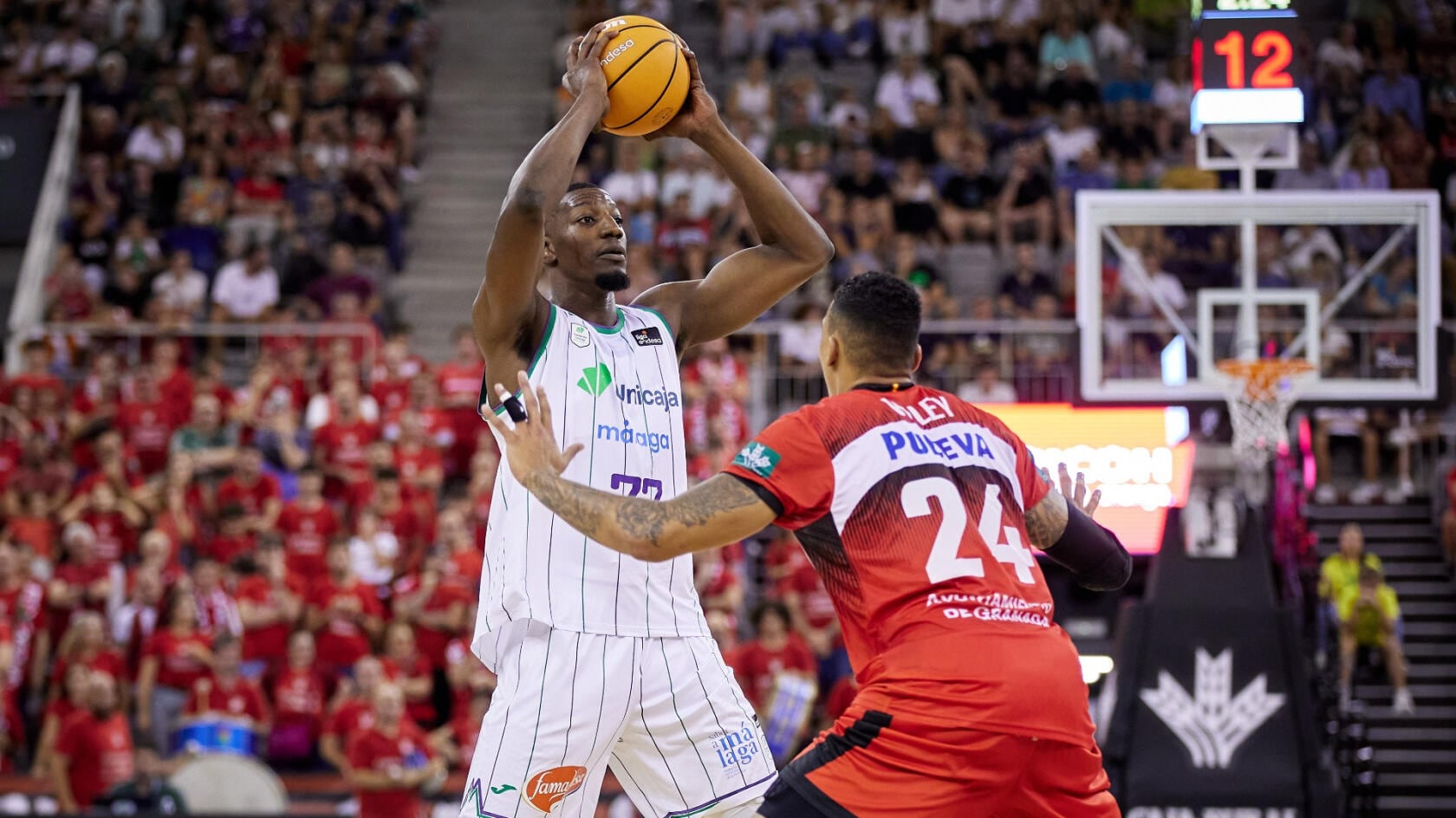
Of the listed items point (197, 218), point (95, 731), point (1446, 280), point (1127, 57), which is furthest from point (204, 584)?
point (1127, 57)

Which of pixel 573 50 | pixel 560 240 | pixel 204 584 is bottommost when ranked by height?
pixel 204 584

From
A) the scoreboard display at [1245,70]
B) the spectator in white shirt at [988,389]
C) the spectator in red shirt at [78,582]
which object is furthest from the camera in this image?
the spectator in white shirt at [988,389]

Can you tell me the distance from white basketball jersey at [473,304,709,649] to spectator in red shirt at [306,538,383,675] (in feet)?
26.0

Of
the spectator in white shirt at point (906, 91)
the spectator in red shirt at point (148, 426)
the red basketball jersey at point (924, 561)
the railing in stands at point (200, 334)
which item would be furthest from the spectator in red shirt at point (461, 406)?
the red basketball jersey at point (924, 561)

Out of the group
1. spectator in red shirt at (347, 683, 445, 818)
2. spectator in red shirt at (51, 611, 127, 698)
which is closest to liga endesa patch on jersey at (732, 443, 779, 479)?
spectator in red shirt at (347, 683, 445, 818)

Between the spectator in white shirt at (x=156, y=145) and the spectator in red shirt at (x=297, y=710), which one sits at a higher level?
the spectator in white shirt at (x=156, y=145)

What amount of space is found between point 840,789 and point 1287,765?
826 centimetres

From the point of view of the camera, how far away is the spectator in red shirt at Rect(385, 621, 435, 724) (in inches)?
493

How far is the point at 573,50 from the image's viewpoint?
555 centimetres

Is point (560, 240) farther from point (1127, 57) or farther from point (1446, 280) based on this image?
point (1127, 57)

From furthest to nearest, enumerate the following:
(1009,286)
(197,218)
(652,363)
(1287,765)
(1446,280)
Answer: (197,218), (1009,286), (1446,280), (1287,765), (652,363)

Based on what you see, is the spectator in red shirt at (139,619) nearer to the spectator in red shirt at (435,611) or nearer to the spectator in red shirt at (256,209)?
the spectator in red shirt at (435,611)

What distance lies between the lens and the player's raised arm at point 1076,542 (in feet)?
15.1

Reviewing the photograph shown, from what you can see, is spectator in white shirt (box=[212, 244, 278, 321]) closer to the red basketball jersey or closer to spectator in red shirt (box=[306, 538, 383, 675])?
spectator in red shirt (box=[306, 538, 383, 675])
